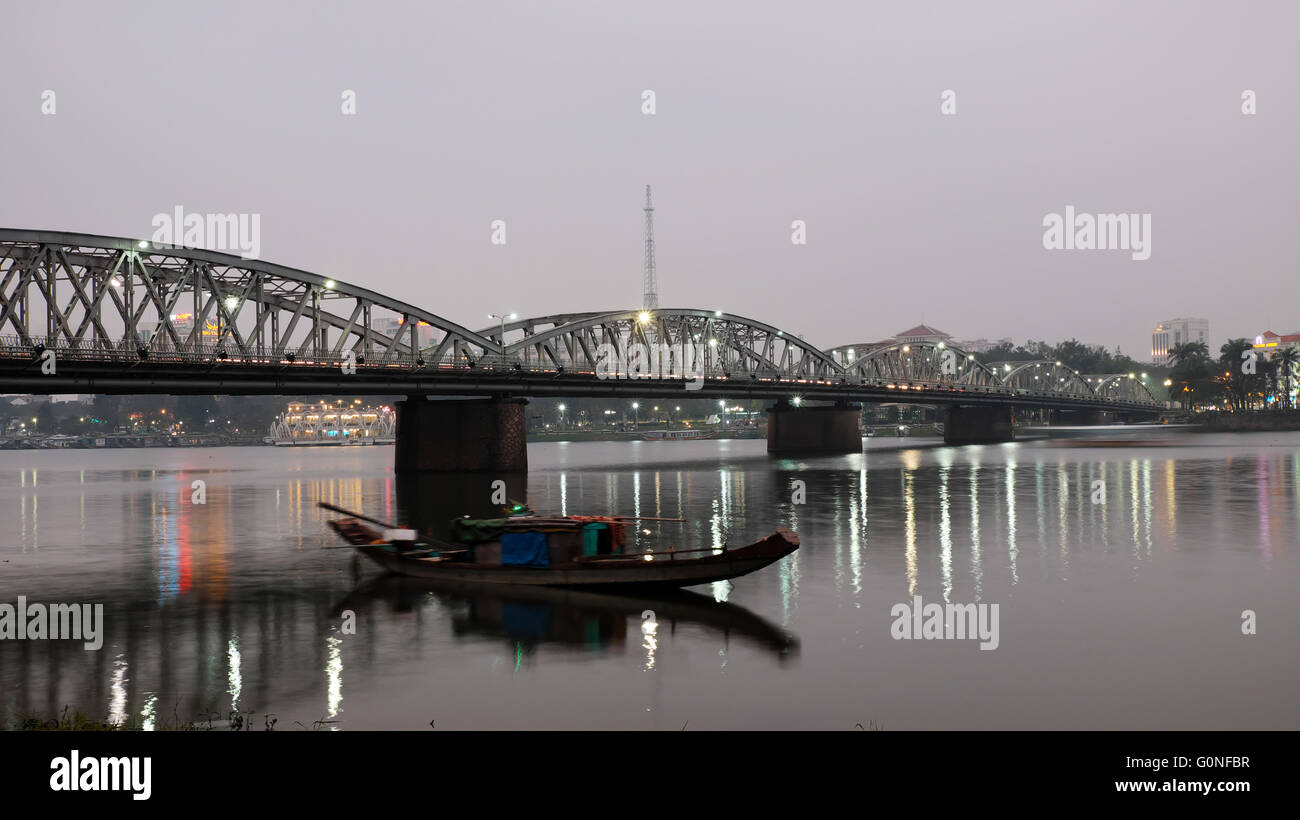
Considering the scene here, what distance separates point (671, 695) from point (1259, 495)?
176ft

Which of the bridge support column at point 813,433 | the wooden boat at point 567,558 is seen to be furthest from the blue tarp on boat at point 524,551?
the bridge support column at point 813,433

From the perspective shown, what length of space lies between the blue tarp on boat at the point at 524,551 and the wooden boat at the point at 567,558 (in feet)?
0.09

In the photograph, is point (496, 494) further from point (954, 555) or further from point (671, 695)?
point (671, 695)

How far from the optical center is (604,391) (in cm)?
10412

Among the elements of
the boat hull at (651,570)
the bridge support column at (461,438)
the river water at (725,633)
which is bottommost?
the river water at (725,633)

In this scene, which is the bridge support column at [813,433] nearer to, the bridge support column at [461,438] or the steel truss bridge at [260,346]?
the steel truss bridge at [260,346]

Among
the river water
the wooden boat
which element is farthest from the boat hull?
the river water

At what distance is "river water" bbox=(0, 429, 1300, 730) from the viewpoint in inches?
674

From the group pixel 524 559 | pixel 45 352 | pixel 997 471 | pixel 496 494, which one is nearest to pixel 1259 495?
pixel 997 471

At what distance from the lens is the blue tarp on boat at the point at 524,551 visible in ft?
91.1

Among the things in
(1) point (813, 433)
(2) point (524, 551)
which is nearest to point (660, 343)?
(1) point (813, 433)

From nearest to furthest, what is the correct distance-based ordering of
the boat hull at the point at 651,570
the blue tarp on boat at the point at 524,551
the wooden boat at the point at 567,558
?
the boat hull at the point at 651,570
the wooden boat at the point at 567,558
the blue tarp on boat at the point at 524,551

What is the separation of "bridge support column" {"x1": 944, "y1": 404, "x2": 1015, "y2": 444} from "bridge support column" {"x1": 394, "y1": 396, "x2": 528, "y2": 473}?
117 metres

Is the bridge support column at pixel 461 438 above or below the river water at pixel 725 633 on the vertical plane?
above
